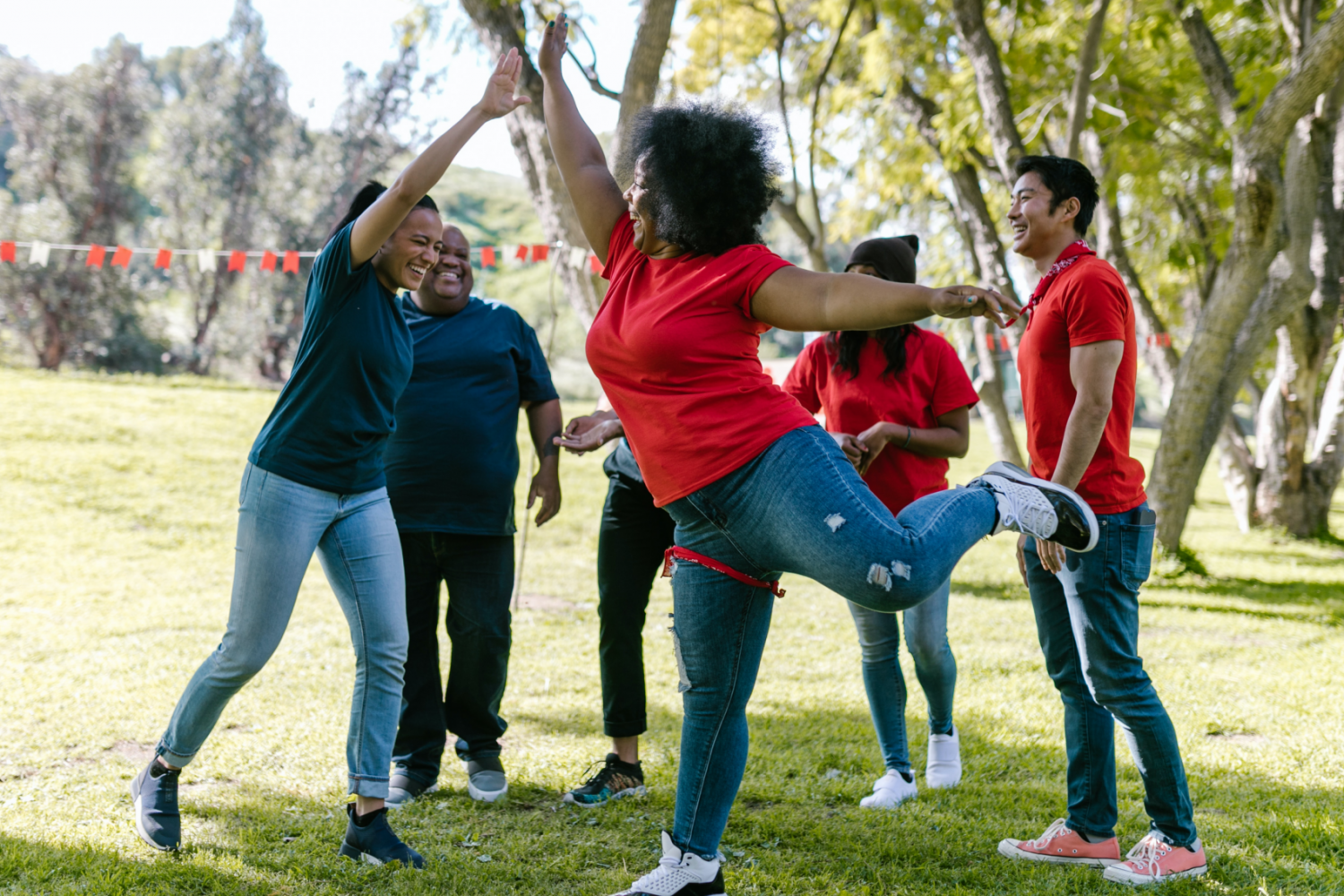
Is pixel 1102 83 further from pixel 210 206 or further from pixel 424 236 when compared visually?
pixel 210 206

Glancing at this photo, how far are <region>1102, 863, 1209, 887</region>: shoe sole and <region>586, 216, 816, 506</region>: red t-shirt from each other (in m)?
1.69

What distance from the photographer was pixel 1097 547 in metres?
2.95

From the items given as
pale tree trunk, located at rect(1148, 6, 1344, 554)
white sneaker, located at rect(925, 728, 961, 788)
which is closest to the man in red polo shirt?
white sneaker, located at rect(925, 728, 961, 788)

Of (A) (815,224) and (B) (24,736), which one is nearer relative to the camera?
(B) (24,736)

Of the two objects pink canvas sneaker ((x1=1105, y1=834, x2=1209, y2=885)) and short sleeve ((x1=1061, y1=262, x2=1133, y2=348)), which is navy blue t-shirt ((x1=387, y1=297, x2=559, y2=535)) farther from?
pink canvas sneaker ((x1=1105, y1=834, x2=1209, y2=885))

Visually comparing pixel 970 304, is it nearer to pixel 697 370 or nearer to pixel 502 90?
pixel 697 370

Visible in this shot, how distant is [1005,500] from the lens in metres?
2.63

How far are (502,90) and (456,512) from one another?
5.51 ft

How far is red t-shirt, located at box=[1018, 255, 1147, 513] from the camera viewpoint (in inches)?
114

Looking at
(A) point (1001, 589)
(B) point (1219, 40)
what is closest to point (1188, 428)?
(A) point (1001, 589)

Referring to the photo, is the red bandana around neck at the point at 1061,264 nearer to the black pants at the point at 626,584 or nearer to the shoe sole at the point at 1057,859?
the black pants at the point at 626,584

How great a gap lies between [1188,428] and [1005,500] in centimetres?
787

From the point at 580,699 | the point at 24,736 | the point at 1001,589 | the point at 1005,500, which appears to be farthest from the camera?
the point at 1001,589

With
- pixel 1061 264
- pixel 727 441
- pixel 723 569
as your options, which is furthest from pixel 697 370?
pixel 1061 264
